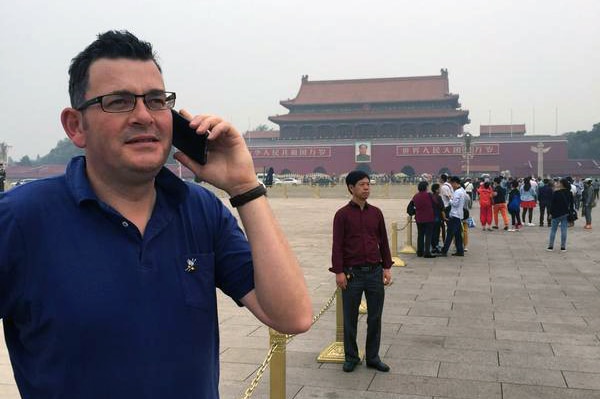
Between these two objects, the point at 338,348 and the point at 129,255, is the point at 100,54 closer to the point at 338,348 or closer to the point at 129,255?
the point at 129,255

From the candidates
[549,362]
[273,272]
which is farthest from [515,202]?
[273,272]

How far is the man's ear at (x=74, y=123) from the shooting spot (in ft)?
3.92

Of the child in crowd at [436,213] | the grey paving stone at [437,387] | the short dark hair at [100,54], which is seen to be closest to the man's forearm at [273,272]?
the short dark hair at [100,54]

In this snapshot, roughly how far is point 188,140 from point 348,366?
3105mm

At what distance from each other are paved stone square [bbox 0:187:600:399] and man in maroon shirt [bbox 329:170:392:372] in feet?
0.57

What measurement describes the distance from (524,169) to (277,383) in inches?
1870

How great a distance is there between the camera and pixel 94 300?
105 centimetres

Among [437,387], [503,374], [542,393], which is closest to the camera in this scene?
[542,393]

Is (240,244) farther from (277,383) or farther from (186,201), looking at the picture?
(277,383)

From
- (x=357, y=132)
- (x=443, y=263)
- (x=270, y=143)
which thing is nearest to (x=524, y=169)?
(x=357, y=132)

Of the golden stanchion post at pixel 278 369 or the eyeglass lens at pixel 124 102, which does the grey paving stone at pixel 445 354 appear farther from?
the eyeglass lens at pixel 124 102

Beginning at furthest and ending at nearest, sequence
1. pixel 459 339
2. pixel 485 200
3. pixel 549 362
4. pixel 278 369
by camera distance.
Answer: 1. pixel 485 200
2. pixel 459 339
3. pixel 549 362
4. pixel 278 369

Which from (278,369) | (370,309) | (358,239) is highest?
(358,239)

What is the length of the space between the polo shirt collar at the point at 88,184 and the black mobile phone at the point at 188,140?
66 millimetres
